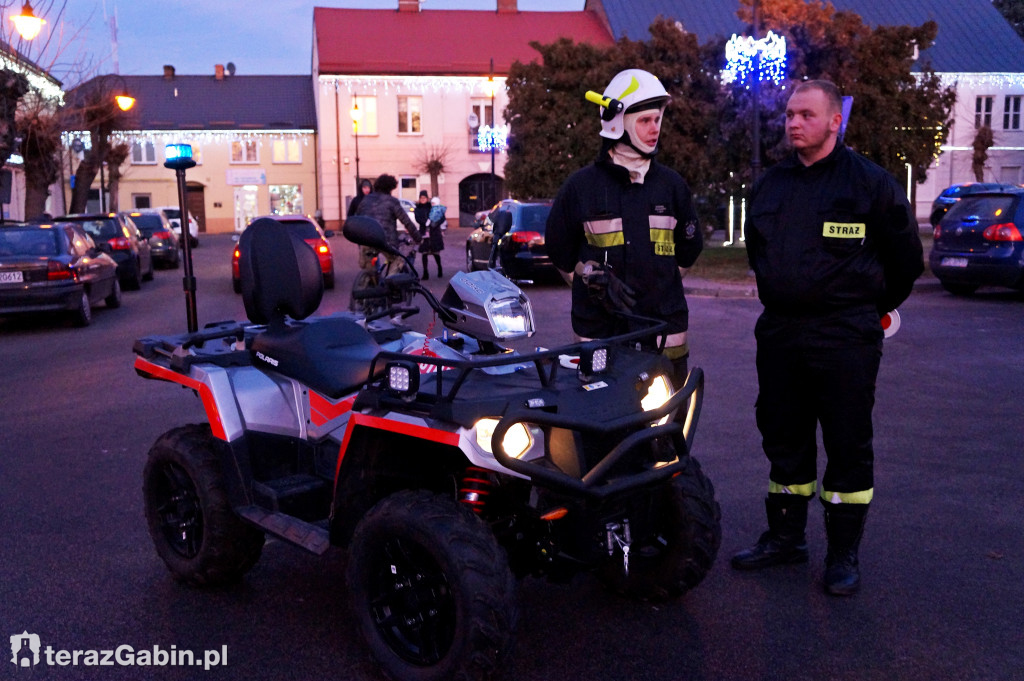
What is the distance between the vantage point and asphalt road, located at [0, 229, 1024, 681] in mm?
3834

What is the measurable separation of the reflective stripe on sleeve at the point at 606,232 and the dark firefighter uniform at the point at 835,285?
2.02ft

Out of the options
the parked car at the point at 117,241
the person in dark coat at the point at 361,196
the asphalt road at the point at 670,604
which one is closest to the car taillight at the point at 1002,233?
the asphalt road at the point at 670,604

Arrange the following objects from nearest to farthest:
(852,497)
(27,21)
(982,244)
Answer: (852,497) < (982,244) < (27,21)

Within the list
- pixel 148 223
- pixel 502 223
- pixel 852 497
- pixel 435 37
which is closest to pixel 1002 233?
pixel 852 497

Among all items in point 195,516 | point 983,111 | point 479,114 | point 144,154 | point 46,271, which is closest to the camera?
point 195,516

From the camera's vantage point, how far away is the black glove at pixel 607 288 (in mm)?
4305

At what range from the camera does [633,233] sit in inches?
185

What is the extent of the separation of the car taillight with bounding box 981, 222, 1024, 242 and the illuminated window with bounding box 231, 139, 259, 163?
52717mm

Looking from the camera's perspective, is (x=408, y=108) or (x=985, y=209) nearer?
(x=985, y=209)

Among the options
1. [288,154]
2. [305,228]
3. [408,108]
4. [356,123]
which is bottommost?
[305,228]

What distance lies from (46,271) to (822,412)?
12.7 m

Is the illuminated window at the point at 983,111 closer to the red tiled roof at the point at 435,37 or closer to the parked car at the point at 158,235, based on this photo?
the red tiled roof at the point at 435,37

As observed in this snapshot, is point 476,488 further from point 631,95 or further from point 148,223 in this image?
point 148,223

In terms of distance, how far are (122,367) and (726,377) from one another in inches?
252
